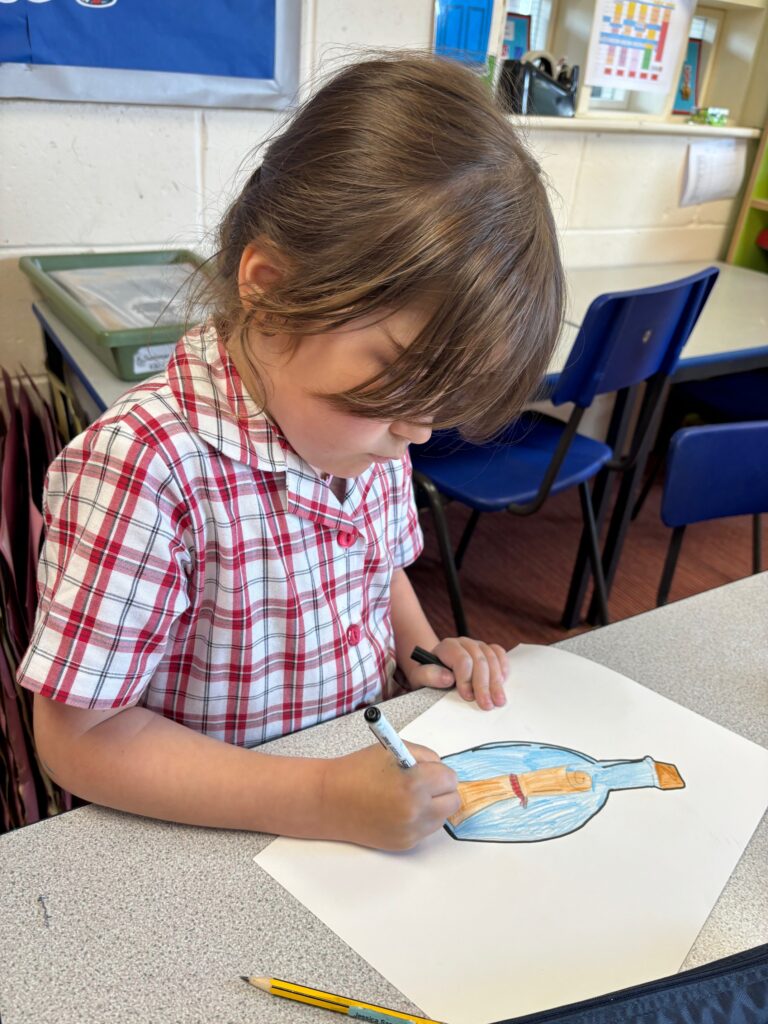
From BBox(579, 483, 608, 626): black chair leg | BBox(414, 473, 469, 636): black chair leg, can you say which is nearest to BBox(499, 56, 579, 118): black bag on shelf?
BBox(579, 483, 608, 626): black chair leg

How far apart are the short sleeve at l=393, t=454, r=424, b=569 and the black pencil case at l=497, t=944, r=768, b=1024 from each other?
0.48m

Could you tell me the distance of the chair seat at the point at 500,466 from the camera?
1.56 m

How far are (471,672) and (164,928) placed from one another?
336 mm

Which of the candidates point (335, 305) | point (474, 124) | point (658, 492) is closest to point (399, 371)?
point (335, 305)

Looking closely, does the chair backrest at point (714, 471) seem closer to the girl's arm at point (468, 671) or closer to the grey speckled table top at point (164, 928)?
the girl's arm at point (468, 671)

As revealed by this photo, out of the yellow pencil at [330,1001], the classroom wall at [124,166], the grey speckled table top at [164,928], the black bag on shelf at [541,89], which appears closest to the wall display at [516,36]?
the black bag on shelf at [541,89]

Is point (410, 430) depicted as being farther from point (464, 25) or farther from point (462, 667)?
point (464, 25)

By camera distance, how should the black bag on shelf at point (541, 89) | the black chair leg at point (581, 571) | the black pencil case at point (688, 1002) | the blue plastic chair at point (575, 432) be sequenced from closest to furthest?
the black pencil case at point (688, 1002) → the blue plastic chair at point (575, 432) → the black chair leg at point (581, 571) → the black bag on shelf at point (541, 89)

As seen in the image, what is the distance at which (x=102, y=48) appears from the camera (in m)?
1.42

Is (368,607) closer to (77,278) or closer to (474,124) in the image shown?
(474,124)

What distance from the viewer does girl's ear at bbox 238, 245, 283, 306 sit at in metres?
0.56

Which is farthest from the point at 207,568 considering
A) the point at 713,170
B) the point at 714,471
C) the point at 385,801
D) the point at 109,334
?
the point at 713,170

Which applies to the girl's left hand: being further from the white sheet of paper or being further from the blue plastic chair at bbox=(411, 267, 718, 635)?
the blue plastic chair at bbox=(411, 267, 718, 635)

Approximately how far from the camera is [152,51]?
1460 mm
